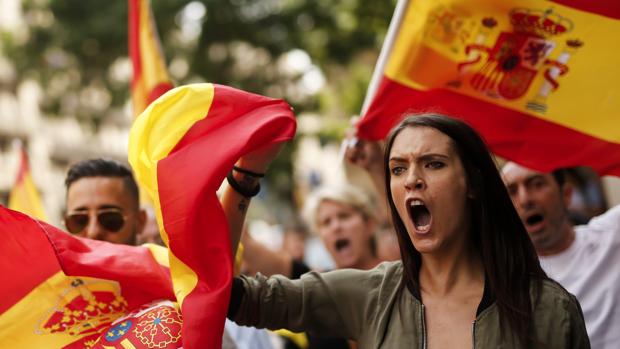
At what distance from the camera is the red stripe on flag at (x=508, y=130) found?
422 cm

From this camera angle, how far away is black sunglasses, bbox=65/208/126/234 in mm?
4078

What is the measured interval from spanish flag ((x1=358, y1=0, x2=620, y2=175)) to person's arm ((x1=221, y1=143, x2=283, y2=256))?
1317mm

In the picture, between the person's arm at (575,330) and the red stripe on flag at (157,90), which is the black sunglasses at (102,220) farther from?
the person's arm at (575,330)

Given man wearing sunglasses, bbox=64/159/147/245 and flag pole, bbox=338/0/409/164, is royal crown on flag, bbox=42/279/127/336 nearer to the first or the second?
man wearing sunglasses, bbox=64/159/147/245

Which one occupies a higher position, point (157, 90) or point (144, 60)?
point (144, 60)

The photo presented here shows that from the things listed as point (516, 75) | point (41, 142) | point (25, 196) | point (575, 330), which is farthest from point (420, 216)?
point (41, 142)

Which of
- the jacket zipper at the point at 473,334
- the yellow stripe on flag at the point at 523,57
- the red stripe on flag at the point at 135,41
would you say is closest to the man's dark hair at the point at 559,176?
the yellow stripe on flag at the point at 523,57

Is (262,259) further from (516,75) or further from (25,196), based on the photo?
(25,196)

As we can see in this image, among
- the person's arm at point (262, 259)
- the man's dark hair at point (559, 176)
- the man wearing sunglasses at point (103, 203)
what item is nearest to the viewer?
the man wearing sunglasses at point (103, 203)

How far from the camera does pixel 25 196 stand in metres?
6.18

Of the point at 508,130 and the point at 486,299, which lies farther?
the point at 508,130

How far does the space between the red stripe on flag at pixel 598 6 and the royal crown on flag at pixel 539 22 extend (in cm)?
7

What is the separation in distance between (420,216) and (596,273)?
1.43 m

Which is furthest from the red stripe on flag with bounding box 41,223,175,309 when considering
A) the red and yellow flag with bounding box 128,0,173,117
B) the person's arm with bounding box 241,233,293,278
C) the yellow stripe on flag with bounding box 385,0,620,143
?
the red and yellow flag with bounding box 128,0,173,117
